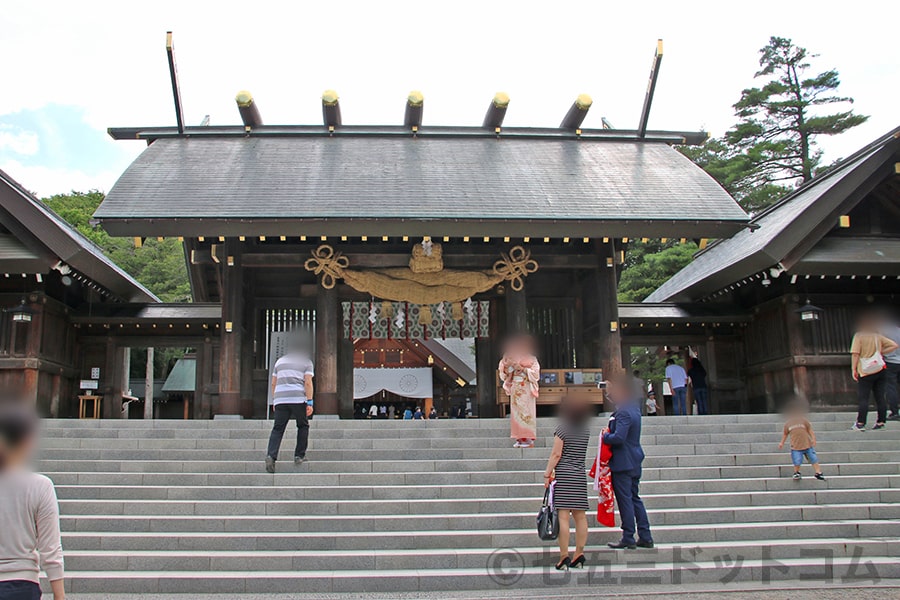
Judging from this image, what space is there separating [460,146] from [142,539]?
39.7 feet

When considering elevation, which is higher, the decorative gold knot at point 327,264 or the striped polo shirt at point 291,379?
the decorative gold knot at point 327,264

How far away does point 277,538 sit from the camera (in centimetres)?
721

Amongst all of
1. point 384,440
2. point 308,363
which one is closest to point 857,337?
point 384,440

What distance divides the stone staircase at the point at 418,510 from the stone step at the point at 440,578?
1 centimetres

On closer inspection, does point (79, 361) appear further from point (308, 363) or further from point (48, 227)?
point (308, 363)

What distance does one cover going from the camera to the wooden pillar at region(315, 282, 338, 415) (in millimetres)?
13258

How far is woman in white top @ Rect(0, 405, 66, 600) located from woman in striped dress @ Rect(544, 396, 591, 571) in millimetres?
4272

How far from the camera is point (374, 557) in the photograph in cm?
685

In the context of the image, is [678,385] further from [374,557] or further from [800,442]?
[374,557]

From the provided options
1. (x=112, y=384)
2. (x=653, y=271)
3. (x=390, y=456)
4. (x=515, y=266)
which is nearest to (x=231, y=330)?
(x=112, y=384)

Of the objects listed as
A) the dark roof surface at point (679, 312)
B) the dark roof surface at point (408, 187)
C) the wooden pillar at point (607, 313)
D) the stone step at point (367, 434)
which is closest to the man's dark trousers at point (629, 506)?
the stone step at point (367, 434)

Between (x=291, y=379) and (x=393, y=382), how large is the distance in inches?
518

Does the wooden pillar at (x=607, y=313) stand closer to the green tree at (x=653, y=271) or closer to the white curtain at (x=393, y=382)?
the white curtain at (x=393, y=382)

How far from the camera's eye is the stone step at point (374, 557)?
6.73 meters
